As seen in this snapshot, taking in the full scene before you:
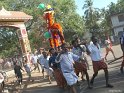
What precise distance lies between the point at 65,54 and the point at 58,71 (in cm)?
348

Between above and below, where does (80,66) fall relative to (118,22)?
below

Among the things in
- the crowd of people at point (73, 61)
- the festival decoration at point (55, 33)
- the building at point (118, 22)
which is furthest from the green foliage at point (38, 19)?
the crowd of people at point (73, 61)

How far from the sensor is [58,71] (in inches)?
512

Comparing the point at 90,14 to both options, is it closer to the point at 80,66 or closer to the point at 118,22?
the point at 118,22

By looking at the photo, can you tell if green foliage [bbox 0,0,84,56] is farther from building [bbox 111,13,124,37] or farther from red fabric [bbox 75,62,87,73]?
red fabric [bbox 75,62,87,73]

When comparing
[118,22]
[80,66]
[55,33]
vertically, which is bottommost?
[80,66]

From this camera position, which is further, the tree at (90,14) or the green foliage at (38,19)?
the tree at (90,14)

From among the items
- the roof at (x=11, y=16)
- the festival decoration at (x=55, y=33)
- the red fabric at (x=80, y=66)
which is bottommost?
the red fabric at (x=80, y=66)

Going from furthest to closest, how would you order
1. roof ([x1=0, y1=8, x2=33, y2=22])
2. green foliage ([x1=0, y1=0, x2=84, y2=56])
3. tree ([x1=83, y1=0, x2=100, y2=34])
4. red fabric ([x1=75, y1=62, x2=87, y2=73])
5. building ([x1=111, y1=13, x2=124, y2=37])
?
tree ([x1=83, y1=0, x2=100, y2=34]), building ([x1=111, y1=13, x2=124, y2=37]), green foliage ([x1=0, y1=0, x2=84, y2=56]), roof ([x1=0, y1=8, x2=33, y2=22]), red fabric ([x1=75, y1=62, x2=87, y2=73])

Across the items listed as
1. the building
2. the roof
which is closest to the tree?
the building

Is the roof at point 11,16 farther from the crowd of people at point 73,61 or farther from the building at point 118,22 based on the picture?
the building at point 118,22

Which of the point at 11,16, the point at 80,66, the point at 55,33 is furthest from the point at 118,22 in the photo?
the point at 80,66

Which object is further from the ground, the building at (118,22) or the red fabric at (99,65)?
the building at (118,22)

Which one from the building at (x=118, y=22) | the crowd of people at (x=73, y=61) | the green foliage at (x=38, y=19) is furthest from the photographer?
the building at (x=118, y=22)
